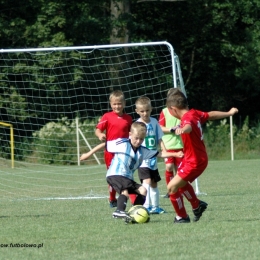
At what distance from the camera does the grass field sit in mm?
6398

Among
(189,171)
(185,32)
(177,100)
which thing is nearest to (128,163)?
(189,171)

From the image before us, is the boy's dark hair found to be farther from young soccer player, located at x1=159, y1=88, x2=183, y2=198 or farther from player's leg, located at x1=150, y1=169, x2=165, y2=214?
young soccer player, located at x1=159, y1=88, x2=183, y2=198

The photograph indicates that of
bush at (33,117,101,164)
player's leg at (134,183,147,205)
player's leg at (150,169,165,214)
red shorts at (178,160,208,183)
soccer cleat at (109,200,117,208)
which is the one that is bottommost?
bush at (33,117,101,164)

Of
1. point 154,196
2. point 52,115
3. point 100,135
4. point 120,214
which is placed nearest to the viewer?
point 120,214

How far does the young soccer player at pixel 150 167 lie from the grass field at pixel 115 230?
244mm

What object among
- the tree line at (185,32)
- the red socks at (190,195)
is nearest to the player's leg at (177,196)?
the red socks at (190,195)

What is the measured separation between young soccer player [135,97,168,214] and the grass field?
0.80ft

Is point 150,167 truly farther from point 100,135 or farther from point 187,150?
point 187,150

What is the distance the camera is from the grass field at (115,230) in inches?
252

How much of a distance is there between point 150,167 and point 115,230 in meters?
2.12

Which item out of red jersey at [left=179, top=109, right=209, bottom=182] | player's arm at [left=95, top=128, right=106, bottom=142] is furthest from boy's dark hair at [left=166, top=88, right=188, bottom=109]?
player's arm at [left=95, top=128, right=106, bottom=142]

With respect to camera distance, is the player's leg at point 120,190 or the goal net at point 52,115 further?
the goal net at point 52,115

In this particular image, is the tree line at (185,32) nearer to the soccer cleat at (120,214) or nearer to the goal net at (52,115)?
the goal net at (52,115)

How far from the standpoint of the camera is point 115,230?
25.5 ft
